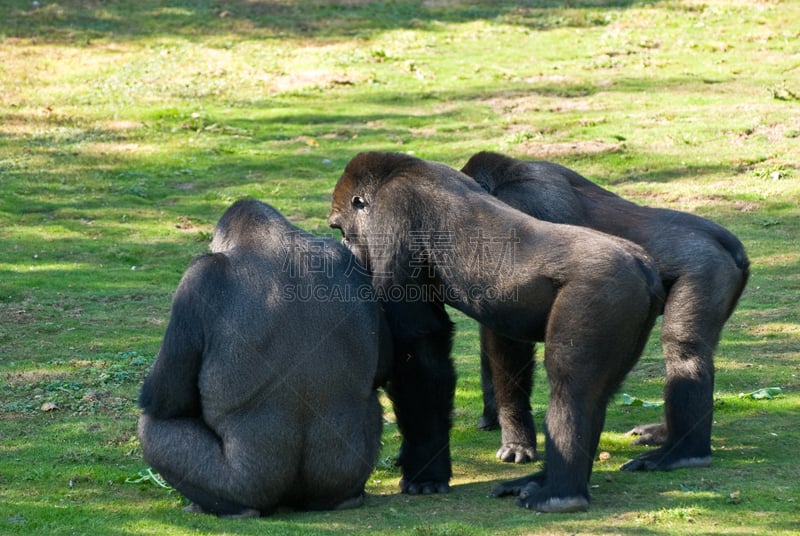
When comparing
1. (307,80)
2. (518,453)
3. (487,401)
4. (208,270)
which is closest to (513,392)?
(518,453)

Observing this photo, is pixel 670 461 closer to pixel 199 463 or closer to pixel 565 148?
pixel 199 463

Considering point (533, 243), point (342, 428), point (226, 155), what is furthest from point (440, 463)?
point (226, 155)

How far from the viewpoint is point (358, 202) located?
6191 millimetres

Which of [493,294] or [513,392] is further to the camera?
[513,392]

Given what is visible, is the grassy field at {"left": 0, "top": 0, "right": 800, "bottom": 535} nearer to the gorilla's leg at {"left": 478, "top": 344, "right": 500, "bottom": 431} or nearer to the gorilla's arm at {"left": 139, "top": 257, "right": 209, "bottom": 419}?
the gorilla's leg at {"left": 478, "top": 344, "right": 500, "bottom": 431}

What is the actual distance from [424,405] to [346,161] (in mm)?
8991

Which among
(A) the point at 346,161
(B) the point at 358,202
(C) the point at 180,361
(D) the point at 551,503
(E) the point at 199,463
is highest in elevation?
(B) the point at 358,202

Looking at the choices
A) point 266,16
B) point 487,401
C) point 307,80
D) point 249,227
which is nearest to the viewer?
point 249,227

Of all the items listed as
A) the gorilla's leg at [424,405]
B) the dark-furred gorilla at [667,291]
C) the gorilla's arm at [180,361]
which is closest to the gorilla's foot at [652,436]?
the dark-furred gorilla at [667,291]

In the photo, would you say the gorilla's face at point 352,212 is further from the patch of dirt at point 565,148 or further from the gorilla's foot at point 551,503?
the patch of dirt at point 565,148

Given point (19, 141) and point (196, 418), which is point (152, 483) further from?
point (19, 141)

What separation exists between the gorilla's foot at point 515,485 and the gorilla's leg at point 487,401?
1.30 metres

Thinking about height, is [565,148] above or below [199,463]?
above

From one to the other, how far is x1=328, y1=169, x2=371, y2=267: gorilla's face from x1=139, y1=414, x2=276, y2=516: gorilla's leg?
1398 millimetres
